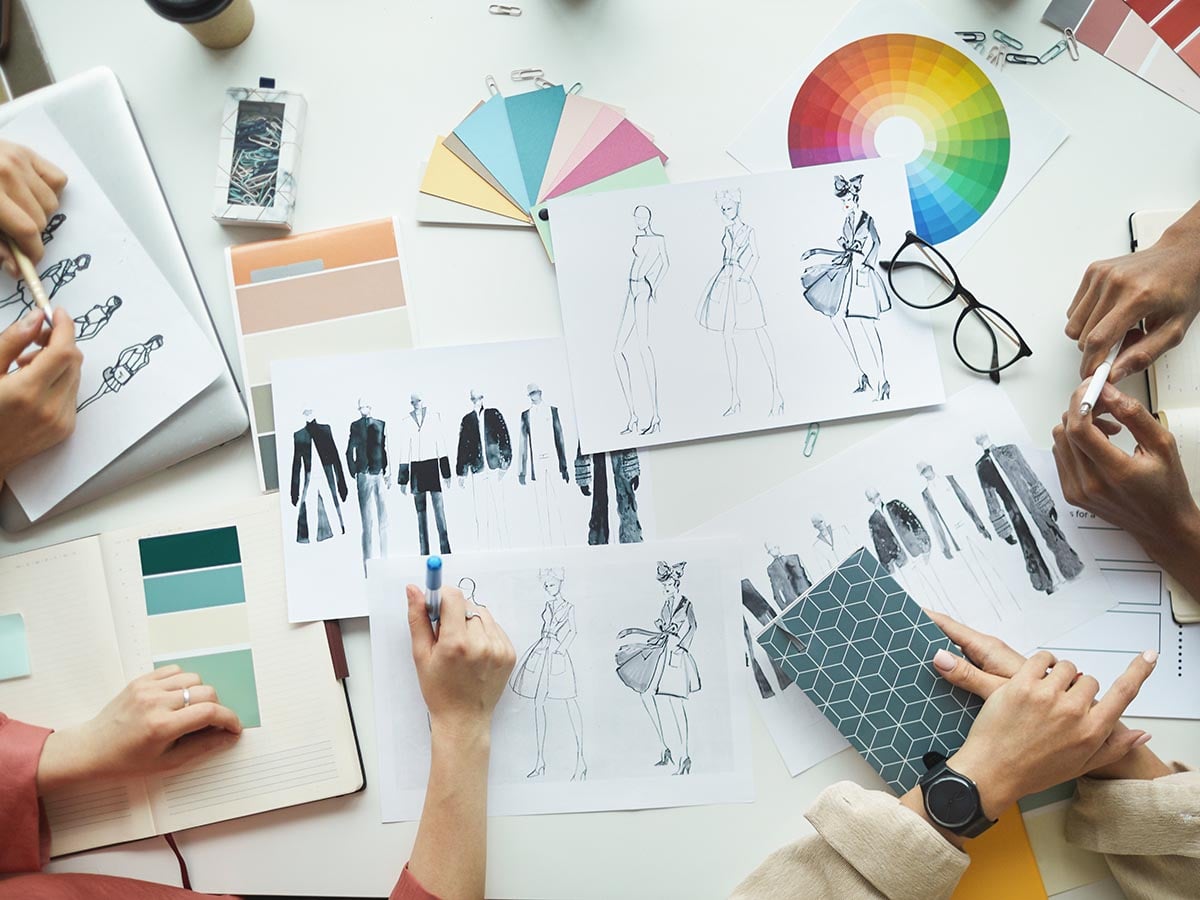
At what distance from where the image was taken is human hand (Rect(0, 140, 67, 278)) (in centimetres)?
98

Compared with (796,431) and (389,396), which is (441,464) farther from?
(796,431)

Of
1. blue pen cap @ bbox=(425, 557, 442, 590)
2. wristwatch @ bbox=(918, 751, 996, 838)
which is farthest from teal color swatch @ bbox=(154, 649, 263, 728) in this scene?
wristwatch @ bbox=(918, 751, 996, 838)

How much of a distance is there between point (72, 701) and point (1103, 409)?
1137 millimetres

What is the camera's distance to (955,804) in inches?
35.8

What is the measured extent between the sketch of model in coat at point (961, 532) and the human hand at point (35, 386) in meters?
0.92

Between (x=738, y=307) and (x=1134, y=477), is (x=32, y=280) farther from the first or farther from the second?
(x=1134, y=477)

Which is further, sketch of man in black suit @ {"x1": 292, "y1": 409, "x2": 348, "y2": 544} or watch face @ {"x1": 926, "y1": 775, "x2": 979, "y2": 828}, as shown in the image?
sketch of man in black suit @ {"x1": 292, "y1": 409, "x2": 348, "y2": 544}

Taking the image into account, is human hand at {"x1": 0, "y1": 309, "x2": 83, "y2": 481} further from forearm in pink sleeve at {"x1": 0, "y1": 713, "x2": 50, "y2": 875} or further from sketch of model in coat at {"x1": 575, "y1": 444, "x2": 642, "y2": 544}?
sketch of model in coat at {"x1": 575, "y1": 444, "x2": 642, "y2": 544}

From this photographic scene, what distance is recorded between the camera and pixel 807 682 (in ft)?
3.24

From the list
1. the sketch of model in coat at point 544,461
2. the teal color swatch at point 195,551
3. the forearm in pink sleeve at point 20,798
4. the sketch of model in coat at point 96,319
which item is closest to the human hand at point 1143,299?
the sketch of model in coat at point 544,461

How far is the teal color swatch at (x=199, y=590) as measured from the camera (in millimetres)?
1021

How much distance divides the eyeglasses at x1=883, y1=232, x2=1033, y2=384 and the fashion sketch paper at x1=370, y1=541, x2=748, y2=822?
345mm

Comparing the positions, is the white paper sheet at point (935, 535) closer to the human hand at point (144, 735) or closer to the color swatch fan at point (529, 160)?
the color swatch fan at point (529, 160)

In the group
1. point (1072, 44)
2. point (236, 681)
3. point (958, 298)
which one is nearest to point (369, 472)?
point (236, 681)
